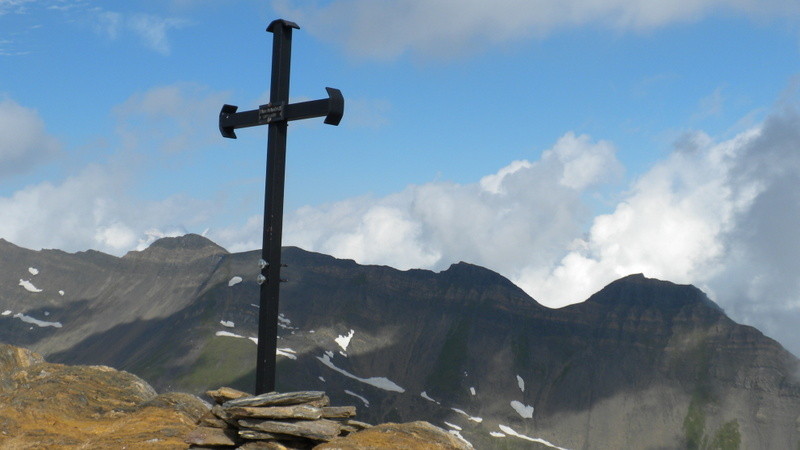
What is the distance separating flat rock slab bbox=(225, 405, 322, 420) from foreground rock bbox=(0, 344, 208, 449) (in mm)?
2380

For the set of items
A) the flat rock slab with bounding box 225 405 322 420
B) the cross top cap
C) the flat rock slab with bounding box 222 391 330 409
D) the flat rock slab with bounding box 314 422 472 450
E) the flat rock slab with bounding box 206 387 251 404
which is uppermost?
the cross top cap

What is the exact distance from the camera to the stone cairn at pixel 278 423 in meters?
16.4

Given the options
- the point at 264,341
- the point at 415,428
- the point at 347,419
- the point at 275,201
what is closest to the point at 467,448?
the point at 415,428

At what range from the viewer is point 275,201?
18703 millimetres

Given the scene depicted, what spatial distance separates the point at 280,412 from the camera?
648 inches

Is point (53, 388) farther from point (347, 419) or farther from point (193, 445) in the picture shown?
point (347, 419)

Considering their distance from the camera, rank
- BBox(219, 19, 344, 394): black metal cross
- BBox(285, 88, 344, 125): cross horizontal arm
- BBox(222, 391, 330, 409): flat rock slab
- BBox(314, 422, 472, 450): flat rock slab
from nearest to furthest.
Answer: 1. BBox(314, 422, 472, 450): flat rock slab
2. BBox(222, 391, 330, 409): flat rock slab
3. BBox(285, 88, 344, 125): cross horizontal arm
4. BBox(219, 19, 344, 394): black metal cross

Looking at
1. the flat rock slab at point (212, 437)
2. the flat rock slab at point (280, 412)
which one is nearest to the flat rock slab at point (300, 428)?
the flat rock slab at point (280, 412)

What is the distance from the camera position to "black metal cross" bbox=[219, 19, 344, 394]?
719 inches

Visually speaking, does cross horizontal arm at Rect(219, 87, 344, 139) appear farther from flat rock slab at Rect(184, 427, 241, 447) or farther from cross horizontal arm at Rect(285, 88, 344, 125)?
flat rock slab at Rect(184, 427, 241, 447)

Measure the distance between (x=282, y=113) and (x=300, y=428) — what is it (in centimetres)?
715

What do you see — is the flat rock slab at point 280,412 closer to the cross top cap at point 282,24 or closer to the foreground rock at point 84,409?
the foreground rock at point 84,409

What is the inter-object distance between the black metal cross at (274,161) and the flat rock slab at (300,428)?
1.85 meters

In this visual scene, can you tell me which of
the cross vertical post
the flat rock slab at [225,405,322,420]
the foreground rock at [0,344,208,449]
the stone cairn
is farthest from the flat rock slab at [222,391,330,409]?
the foreground rock at [0,344,208,449]
